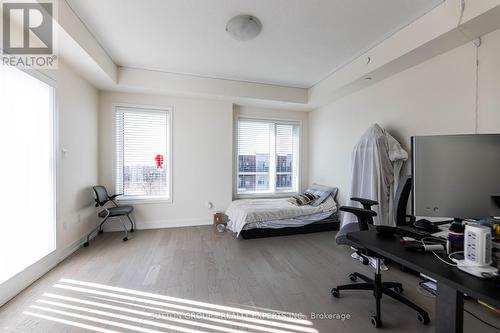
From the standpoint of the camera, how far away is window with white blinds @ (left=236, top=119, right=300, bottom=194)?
4.70 m

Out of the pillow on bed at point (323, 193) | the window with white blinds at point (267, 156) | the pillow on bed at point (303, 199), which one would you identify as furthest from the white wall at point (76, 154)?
the pillow on bed at point (323, 193)

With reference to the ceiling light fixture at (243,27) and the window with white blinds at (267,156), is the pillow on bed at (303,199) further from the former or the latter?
the ceiling light fixture at (243,27)

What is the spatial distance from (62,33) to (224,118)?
2600 millimetres


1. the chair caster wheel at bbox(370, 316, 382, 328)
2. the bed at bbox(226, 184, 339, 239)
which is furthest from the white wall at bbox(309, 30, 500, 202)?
the chair caster wheel at bbox(370, 316, 382, 328)

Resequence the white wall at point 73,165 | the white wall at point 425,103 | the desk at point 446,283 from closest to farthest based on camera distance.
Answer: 1. the desk at point 446,283
2. the white wall at point 425,103
3. the white wall at point 73,165

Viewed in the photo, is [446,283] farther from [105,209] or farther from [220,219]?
[105,209]

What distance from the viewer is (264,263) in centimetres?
265

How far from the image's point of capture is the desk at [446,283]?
2.60 ft

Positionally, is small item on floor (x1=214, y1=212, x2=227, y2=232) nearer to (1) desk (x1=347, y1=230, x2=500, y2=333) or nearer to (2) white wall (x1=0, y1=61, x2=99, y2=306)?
(2) white wall (x1=0, y1=61, x2=99, y2=306)

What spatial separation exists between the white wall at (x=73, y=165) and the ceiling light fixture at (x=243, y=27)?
7.10 ft

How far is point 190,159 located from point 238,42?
2272 mm

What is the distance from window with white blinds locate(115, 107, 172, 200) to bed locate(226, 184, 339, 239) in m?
1.50

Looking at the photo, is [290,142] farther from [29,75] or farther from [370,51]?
[29,75]

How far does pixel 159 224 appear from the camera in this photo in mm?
3973
